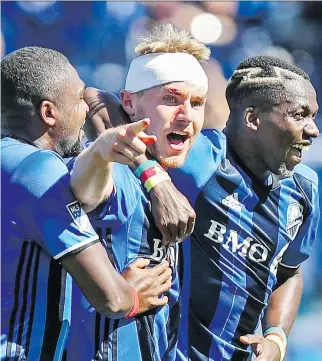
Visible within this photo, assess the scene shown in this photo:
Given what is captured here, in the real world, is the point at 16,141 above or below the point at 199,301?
above

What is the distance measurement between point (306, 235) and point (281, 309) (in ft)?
1.21

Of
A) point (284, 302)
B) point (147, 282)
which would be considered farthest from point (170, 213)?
point (284, 302)

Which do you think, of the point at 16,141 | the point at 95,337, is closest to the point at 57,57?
the point at 16,141

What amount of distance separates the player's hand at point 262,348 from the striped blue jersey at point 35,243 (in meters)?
1.12

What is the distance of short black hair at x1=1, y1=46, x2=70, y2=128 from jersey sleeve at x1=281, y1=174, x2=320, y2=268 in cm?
150

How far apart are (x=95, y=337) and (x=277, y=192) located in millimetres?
1261

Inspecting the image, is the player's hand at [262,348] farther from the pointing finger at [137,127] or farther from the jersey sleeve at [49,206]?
the pointing finger at [137,127]

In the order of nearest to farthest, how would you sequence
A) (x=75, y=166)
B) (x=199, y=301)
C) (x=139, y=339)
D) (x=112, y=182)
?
(x=75, y=166), (x=112, y=182), (x=139, y=339), (x=199, y=301)

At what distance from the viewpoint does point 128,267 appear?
9.15ft

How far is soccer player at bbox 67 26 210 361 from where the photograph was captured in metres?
2.71

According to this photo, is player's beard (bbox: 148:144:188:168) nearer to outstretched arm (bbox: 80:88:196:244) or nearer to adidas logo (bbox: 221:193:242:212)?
outstretched arm (bbox: 80:88:196:244)

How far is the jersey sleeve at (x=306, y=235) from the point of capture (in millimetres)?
3768

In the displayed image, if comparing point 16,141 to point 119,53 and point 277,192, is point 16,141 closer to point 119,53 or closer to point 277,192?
point 277,192

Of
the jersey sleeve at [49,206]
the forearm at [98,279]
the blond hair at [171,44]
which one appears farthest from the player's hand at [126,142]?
the blond hair at [171,44]
